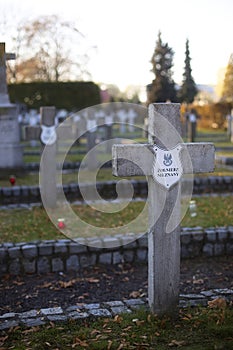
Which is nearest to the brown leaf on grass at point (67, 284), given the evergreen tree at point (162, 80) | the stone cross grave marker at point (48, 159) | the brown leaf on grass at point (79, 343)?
the brown leaf on grass at point (79, 343)

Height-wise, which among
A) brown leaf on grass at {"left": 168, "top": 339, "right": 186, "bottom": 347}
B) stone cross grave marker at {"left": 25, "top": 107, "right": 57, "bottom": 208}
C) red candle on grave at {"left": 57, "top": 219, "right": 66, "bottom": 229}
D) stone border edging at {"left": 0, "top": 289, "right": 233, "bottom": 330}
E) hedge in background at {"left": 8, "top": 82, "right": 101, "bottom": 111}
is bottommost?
stone border edging at {"left": 0, "top": 289, "right": 233, "bottom": 330}

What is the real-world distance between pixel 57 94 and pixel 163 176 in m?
26.1

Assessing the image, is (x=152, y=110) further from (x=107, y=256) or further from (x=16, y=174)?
(x=16, y=174)

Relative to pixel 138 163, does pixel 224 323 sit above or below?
below

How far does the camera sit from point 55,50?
86.0 feet

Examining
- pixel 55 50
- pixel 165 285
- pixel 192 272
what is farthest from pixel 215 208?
pixel 55 50

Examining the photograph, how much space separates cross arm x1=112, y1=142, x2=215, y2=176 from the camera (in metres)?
Answer: 3.53

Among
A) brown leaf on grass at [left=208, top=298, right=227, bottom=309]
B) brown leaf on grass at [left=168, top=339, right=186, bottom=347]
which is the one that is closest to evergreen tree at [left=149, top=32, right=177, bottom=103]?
brown leaf on grass at [left=208, top=298, right=227, bottom=309]

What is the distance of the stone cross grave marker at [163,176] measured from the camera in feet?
11.7

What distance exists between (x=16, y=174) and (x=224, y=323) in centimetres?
900

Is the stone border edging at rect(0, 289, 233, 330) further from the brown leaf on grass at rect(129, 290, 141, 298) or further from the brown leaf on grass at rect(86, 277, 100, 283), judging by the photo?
the brown leaf on grass at rect(86, 277, 100, 283)

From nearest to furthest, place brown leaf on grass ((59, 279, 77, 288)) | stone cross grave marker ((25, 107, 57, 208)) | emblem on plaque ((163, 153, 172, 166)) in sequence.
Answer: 1. emblem on plaque ((163, 153, 172, 166))
2. brown leaf on grass ((59, 279, 77, 288))
3. stone cross grave marker ((25, 107, 57, 208))

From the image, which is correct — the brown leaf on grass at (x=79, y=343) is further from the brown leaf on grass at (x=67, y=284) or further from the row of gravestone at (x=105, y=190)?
the row of gravestone at (x=105, y=190)

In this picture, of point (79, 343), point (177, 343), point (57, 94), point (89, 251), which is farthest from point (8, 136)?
point (57, 94)
